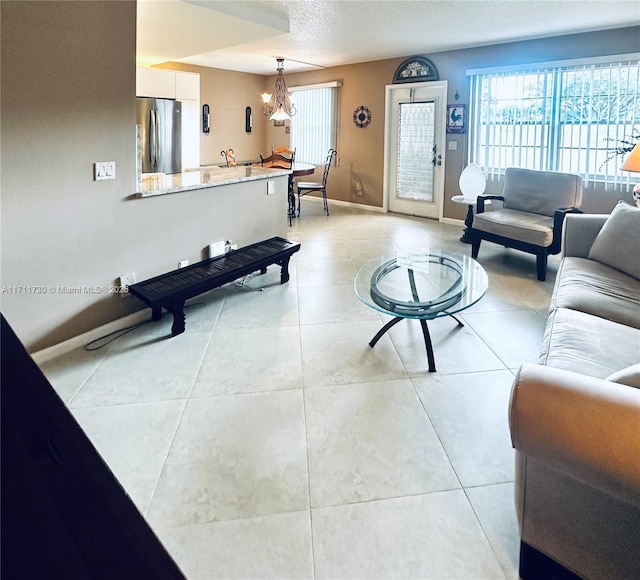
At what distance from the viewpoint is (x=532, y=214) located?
5.08m

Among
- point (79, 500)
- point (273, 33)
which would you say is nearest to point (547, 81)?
point (273, 33)

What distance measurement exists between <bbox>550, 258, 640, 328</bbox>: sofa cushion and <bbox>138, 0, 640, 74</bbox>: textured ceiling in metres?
2.68

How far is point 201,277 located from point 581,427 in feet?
9.25

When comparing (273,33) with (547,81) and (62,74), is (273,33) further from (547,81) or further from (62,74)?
(547,81)

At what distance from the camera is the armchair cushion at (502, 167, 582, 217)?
4.86 meters

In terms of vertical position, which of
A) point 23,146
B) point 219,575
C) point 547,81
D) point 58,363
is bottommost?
point 219,575

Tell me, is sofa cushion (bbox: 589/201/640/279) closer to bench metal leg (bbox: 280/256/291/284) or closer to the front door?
bench metal leg (bbox: 280/256/291/284)

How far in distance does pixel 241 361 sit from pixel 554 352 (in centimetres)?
178

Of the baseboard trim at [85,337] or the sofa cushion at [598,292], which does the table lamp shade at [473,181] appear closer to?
the sofa cushion at [598,292]

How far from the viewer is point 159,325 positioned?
345 cm

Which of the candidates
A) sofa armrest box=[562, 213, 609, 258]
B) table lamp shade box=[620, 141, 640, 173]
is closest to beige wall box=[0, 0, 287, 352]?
sofa armrest box=[562, 213, 609, 258]

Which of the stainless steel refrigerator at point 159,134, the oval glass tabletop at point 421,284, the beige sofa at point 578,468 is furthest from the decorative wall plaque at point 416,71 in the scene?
the beige sofa at point 578,468

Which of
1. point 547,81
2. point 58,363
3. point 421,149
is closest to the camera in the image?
point 58,363

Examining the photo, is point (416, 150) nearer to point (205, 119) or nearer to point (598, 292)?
point (205, 119)
